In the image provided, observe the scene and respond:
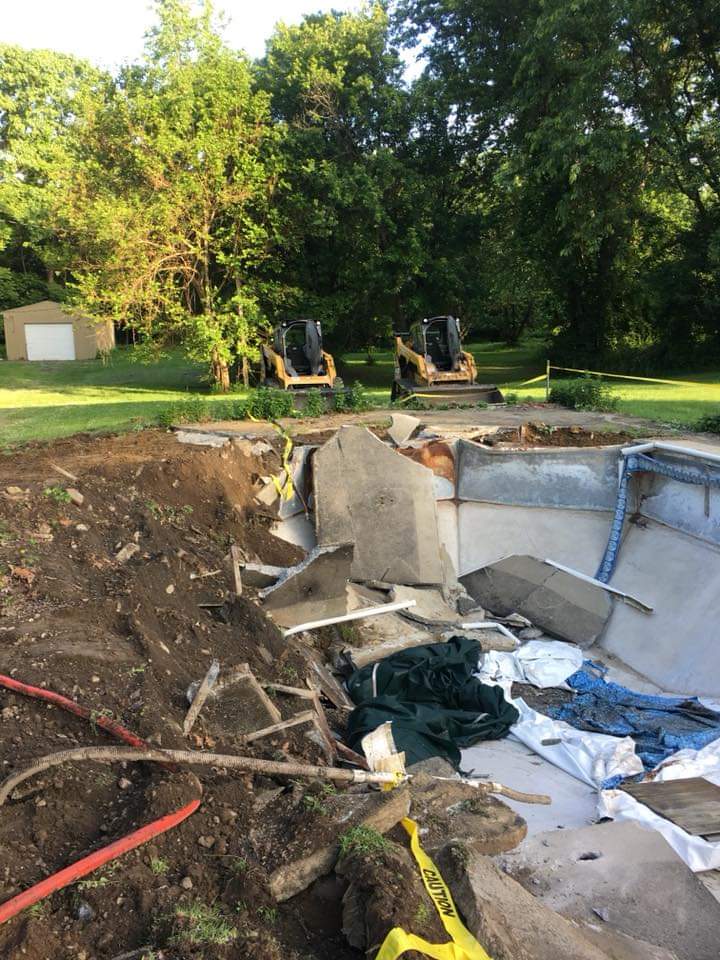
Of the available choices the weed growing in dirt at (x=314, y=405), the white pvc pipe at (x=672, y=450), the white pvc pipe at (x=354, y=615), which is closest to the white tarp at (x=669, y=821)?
the white pvc pipe at (x=354, y=615)

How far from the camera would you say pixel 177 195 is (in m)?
18.7

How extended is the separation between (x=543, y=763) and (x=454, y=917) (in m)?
3.35

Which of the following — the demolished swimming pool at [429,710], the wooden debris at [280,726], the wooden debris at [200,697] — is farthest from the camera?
the wooden debris at [280,726]

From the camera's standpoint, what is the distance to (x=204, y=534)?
7945mm

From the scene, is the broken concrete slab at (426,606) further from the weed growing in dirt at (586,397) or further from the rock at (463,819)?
the weed growing in dirt at (586,397)

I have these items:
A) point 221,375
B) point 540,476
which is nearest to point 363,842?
point 540,476

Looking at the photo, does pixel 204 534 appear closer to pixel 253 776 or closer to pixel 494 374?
pixel 253 776

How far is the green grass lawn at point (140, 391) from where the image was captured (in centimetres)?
1362

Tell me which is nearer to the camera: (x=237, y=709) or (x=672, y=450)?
(x=237, y=709)

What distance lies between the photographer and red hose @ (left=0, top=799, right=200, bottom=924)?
247cm

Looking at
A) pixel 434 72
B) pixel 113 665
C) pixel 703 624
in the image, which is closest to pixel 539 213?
pixel 434 72

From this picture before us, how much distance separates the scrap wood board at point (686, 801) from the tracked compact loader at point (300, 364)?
10698mm

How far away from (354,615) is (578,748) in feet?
8.41

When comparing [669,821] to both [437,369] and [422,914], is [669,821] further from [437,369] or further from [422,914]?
[437,369]
